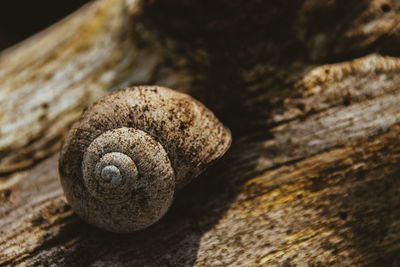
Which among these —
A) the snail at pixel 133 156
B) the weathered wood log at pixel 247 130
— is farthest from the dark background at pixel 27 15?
the snail at pixel 133 156

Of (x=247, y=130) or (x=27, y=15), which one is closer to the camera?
(x=247, y=130)

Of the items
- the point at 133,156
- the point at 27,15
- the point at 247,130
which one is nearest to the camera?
the point at 133,156

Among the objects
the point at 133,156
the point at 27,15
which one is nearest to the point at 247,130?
the point at 133,156

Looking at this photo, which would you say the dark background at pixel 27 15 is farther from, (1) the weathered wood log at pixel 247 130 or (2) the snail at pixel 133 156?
(2) the snail at pixel 133 156

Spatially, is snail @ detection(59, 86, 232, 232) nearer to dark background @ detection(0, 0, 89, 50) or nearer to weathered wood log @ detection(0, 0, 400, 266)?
weathered wood log @ detection(0, 0, 400, 266)

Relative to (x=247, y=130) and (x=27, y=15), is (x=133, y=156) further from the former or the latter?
(x=27, y=15)

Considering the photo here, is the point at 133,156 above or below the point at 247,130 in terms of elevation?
above
